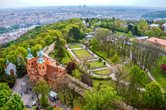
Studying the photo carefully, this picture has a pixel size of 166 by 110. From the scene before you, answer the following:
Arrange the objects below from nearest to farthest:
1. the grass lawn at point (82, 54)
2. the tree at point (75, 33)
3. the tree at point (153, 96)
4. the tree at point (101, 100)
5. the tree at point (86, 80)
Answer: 1. the tree at point (101, 100)
2. the tree at point (153, 96)
3. the tree at point (86, 80)
4. the grass lawn at point (82, 54)
5. the tree at point (75, 33)

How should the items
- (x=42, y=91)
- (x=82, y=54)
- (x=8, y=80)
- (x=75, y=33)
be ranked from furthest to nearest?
(x=75, y=33) → (x=82, y=54) → (x=8, y=80) → (x=42, y=91)

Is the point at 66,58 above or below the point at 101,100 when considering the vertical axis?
below

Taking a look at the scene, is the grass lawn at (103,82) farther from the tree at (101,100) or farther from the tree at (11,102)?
the tree at (11,102)

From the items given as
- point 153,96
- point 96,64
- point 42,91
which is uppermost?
point 153,96

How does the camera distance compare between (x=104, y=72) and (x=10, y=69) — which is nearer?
(x=10, y=69)

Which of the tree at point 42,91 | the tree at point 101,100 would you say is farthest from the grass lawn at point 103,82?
the tree at point 101,100

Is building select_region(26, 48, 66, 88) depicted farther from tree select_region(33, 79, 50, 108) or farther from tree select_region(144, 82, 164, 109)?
tree select_region(144, 82, 164, 109)

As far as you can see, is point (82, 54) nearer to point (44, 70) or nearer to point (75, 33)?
point (75, 33)

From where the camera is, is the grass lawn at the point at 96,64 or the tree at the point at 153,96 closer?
the tree at the point at 153,96

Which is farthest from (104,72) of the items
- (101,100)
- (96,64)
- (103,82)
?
(101,100)

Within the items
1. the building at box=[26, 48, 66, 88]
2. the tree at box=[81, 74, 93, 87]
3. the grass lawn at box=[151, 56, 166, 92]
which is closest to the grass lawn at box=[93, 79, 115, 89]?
the tree at box=[81, 74, 93, 87]
